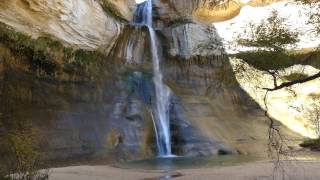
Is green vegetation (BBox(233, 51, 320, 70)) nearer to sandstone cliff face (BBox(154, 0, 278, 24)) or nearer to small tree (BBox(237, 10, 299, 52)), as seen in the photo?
small tree (BBox(237, 10, 299, 52))

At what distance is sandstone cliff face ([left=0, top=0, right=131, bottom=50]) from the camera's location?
21.6 m

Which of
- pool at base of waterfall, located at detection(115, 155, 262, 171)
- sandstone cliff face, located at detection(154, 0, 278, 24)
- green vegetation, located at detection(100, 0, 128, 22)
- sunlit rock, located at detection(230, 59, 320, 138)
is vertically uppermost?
sandstone cliff face, located at detection(154, 0, 278, 24)

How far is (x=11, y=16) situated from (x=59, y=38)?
11.1 ft

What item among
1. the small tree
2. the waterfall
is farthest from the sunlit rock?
the small tree

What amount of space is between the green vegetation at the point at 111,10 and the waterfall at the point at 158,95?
7.35ft

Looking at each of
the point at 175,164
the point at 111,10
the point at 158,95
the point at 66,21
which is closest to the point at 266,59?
the point at 175,164

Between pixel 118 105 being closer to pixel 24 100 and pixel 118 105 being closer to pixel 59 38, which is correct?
pixel 59 38

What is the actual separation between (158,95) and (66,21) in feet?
25.5

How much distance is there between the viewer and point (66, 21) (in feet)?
80.1

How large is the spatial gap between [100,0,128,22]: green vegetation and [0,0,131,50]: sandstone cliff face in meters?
0.66

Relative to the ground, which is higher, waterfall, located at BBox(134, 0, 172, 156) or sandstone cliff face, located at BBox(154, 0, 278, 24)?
sandstone cliff face, located at BBox(154, 0, 278, 24)

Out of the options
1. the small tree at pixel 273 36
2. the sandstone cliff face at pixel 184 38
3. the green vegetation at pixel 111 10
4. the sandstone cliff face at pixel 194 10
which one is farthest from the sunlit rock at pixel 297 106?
the small tree at pixel 273 36

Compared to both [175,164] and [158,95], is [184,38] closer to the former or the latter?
[158,95]

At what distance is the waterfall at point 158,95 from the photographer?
2591cm
